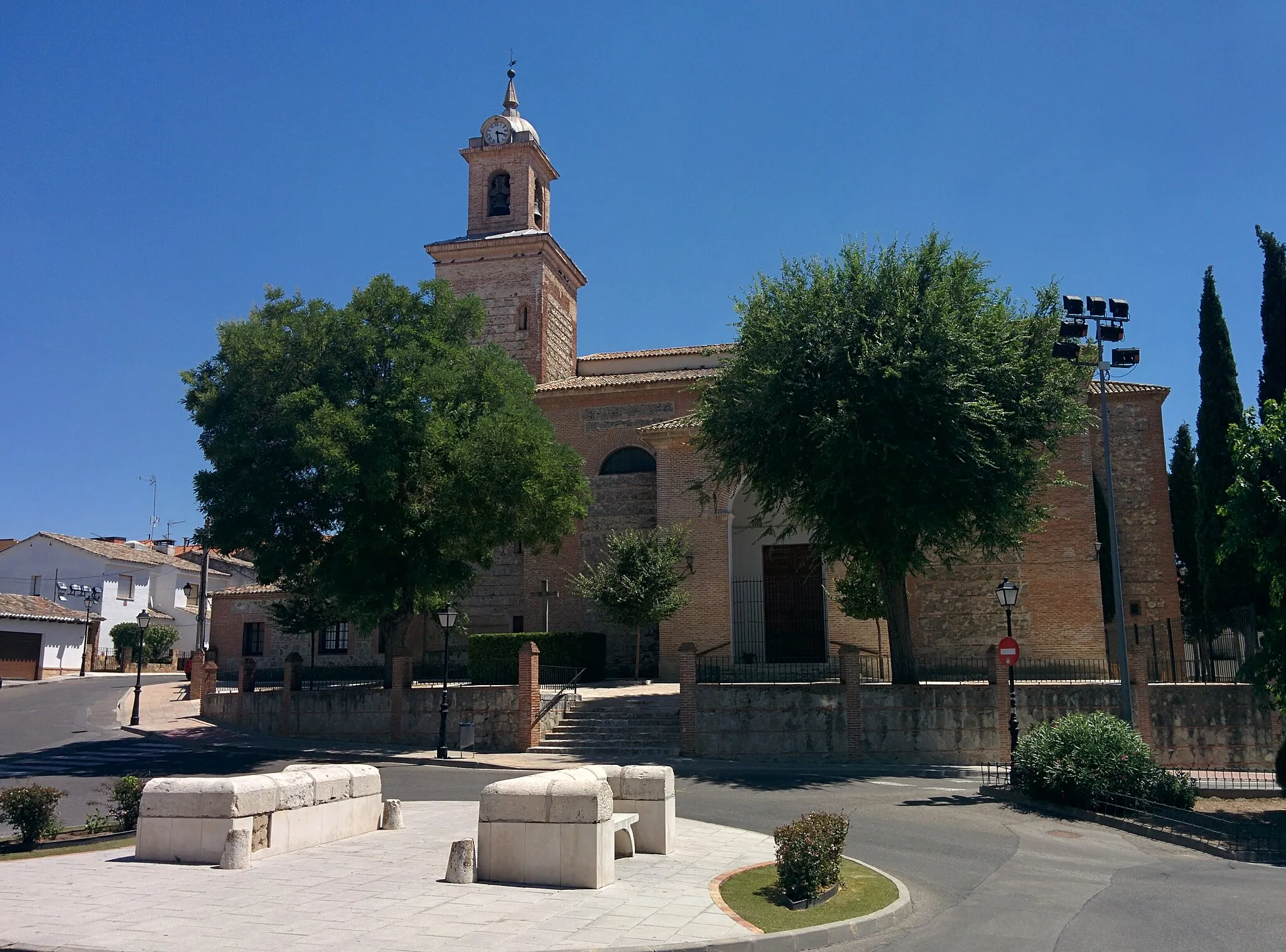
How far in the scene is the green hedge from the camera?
27.4 meters

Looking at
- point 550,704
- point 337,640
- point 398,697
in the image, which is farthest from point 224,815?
point 337,640

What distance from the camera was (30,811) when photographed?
10977 millimetres

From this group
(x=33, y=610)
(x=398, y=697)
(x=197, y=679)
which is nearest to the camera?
(x=398, y=697)

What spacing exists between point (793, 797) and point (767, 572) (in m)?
14.9

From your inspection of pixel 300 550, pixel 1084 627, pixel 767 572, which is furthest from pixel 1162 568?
pixel 300 550

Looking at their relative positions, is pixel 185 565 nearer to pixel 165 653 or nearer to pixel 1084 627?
pixel 165 653

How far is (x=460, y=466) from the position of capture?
2314cm

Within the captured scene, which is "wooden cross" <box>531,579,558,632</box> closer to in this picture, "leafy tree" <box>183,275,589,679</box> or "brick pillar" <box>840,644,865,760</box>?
"leafy tree" <box>183,275,589,679</box>

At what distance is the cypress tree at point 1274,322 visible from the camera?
23.8 m

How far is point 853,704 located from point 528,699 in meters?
7.13

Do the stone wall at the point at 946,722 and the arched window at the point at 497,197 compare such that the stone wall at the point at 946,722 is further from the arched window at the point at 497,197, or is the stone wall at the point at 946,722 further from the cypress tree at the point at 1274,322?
the arched window at the point at 497,197

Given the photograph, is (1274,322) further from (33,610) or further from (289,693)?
(33,610)

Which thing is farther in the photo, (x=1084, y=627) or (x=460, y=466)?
(x=1084, y=627)

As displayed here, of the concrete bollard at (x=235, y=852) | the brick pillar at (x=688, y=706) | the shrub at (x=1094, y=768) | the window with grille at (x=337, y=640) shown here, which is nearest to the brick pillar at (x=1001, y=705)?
the shrub at (x=1094, y=768)
